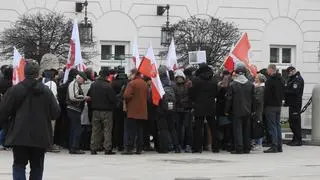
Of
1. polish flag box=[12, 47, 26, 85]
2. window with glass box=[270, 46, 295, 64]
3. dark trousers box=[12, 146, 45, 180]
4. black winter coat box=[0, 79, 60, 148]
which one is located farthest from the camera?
window with glass box=[270, 46, 295, 64]

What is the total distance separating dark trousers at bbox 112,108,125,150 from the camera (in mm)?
16547

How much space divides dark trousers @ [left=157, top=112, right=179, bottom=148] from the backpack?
0.14 meters

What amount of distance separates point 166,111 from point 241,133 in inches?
70.3

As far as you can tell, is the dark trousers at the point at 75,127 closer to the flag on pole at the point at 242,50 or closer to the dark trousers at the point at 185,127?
the dark trousers at the point at 185,127

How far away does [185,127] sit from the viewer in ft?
55.2

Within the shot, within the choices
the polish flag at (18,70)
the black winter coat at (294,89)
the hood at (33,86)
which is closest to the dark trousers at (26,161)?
the hood at (33,86)

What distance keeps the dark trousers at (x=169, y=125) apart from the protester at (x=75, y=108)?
1.76m

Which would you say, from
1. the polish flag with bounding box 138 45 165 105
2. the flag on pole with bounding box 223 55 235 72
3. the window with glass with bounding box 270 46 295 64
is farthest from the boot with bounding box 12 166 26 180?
the window with glass with bounding box 270 46 295 64

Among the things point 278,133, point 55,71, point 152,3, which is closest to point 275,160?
point 278,133

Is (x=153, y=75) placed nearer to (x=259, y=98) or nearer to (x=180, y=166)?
(x=259, y=98)

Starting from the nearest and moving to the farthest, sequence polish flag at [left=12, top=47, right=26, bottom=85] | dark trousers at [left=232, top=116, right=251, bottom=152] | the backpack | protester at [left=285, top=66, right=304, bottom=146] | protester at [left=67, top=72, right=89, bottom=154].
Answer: polish flag at [left=12, top=47, right=26, bottom=85] < protester at [left=67, top=72, right=89, bottom=154] < the backpack < dark trousers at [left=232, top=116, right=251, bottom=152] < protester at [left=285, top=66, right=304, bottom=146]

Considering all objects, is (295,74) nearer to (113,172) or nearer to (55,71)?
(55,71)

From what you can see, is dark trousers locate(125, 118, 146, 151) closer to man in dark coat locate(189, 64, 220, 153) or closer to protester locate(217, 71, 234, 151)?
man in dark coat locate(189, 64, 220, 153)

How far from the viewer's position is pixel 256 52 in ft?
97.6
